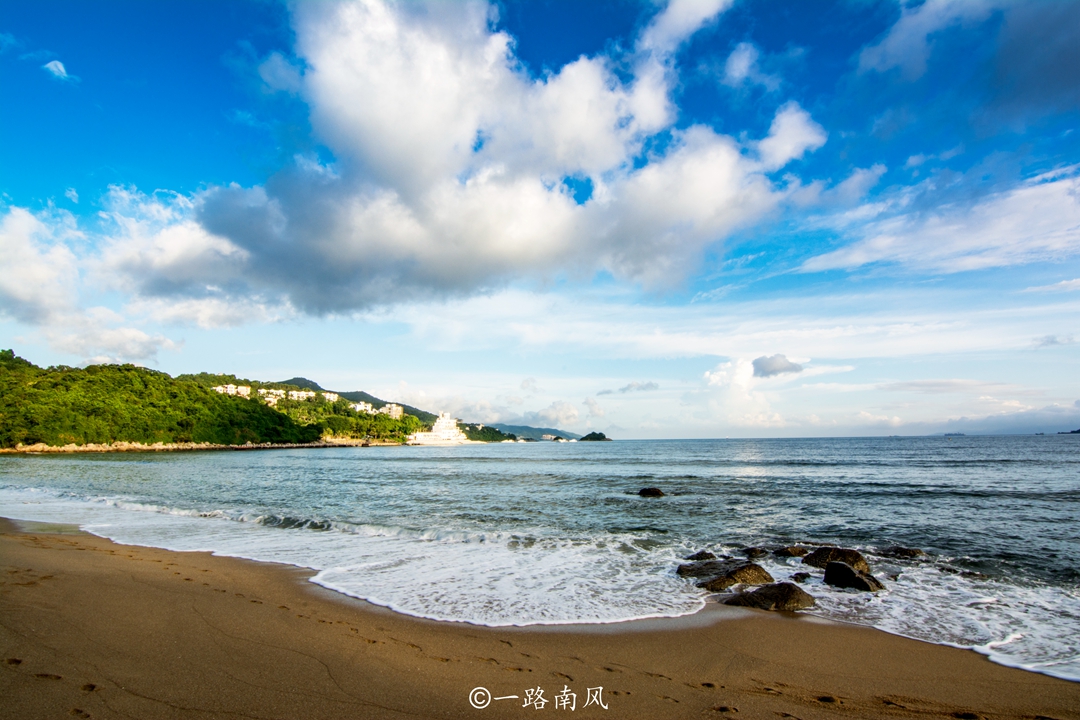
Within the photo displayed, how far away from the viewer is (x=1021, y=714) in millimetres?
4980

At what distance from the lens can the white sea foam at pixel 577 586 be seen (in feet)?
25.0

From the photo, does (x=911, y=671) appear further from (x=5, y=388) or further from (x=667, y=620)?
(x=5, y=388)

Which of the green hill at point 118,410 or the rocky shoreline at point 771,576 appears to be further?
the green hill at point 118,410

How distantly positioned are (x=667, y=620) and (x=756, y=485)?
2773 cm

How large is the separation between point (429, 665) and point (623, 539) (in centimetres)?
1059

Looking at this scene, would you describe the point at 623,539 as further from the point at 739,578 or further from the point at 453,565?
the point at 453,565

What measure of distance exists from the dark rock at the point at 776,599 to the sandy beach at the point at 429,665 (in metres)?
0.39

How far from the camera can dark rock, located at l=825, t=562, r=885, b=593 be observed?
9742 millimetres

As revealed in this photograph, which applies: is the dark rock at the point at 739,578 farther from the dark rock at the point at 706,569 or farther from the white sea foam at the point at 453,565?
the white sea foam at the point at 453,565

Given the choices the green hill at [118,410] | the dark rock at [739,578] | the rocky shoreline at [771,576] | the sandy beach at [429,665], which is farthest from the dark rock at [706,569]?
the green hill at [118,410]

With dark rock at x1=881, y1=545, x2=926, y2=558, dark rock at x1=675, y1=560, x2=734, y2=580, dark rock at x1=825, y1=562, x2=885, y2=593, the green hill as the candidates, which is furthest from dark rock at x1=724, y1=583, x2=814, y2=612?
the green hill

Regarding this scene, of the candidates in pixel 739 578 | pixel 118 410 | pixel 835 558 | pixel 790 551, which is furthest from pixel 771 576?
pixel 118 410

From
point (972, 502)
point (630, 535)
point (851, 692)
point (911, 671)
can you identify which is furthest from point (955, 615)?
point (972, 502)

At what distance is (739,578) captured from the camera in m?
10.0
